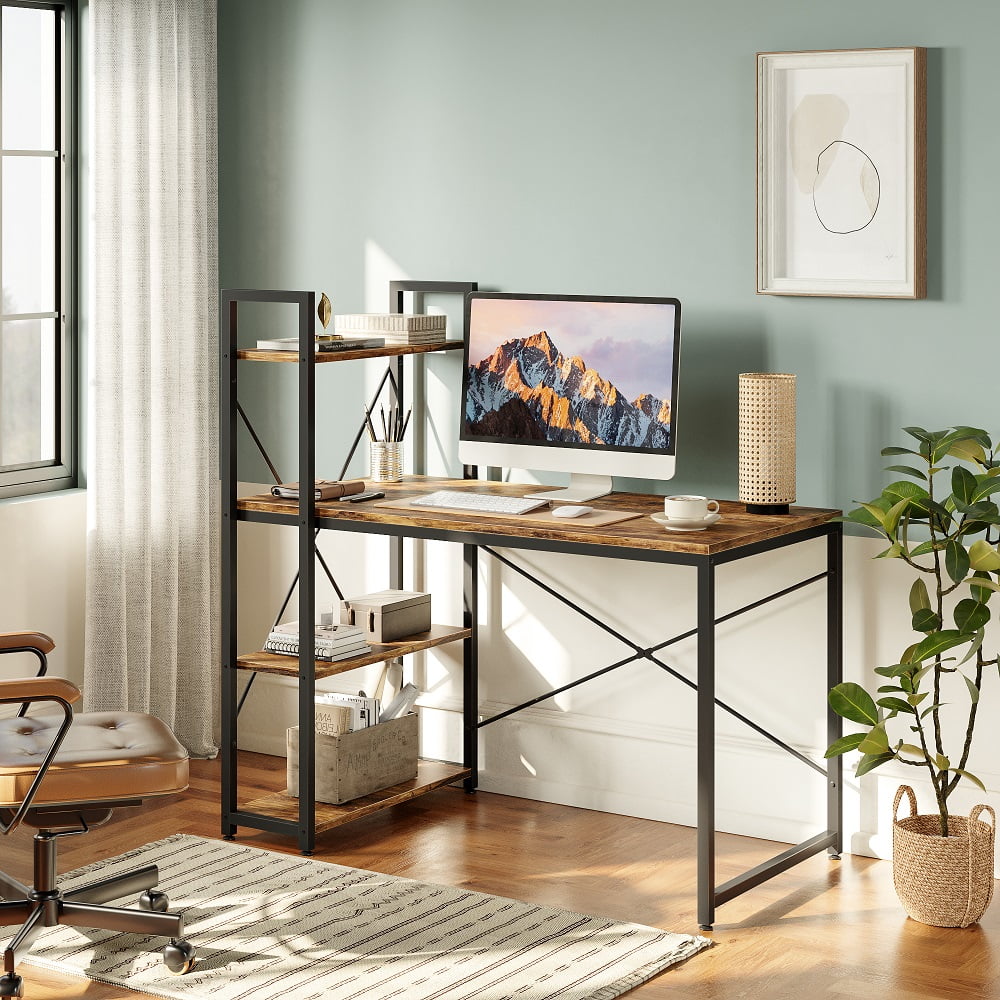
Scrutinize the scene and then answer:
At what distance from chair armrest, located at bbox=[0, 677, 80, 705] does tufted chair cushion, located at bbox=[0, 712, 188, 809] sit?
5.9 inches

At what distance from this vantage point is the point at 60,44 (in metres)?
4.67

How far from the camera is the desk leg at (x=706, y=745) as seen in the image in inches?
137

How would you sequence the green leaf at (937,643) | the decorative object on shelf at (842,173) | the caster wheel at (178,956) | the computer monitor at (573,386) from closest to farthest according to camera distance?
the caster wheel at (178,956), the green leaf at (937,643), the decorative object on shelf at (842,173), the computer monitor at (573,386)

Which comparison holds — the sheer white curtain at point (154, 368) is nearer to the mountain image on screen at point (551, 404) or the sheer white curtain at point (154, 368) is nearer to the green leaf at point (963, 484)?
the mountain image on screen at point (551, 404)

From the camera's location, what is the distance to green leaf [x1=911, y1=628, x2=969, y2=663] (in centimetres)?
347

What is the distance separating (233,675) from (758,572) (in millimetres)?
1376

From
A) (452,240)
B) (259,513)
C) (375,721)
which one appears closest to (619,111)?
(452,240)

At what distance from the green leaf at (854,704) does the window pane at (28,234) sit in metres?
2.53

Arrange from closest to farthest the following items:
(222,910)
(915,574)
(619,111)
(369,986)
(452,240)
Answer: (369,986) < (222,910) < (915,574) < (619,111) < (452,240)

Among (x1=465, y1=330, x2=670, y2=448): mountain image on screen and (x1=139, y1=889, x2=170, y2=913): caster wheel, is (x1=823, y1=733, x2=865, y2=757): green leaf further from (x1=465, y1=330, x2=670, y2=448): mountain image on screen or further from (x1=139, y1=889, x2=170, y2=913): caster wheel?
(x1=139, y1=889, x2=170, y2=913): caster wheel

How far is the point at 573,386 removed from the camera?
13.3ft

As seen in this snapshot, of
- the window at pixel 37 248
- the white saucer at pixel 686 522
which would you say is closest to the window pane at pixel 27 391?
the window at pixel 37 248

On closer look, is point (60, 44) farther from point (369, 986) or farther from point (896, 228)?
point (369, 986)

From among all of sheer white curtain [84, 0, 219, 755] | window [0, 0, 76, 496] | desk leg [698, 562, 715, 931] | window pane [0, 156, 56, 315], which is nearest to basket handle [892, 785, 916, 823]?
desk leg [698, 562, 715, 931]
